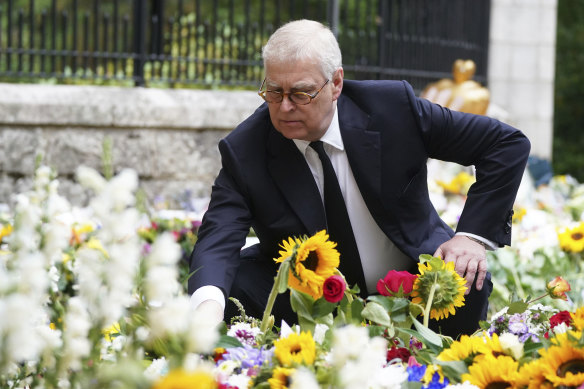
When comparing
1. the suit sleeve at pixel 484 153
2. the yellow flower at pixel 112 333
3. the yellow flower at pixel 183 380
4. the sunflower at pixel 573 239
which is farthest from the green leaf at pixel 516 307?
the sunflower at pixel 573 239

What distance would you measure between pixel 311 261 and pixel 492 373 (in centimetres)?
45

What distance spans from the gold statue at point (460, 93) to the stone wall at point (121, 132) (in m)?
1.76

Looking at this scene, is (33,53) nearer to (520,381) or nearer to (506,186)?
(506,186)

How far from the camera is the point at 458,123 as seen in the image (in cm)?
277

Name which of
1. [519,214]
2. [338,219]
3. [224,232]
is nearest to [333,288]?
[224,232]

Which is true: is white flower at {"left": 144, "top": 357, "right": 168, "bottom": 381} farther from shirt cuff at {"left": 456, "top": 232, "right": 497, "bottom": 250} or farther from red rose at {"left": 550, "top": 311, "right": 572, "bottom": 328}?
shirt cuff at {"left": 456, "top": 232, "right": 497, "bottom": 250}

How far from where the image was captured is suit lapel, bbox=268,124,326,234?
2705mm

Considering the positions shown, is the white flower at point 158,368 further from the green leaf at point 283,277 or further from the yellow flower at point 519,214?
the yellow flower at point 519,214

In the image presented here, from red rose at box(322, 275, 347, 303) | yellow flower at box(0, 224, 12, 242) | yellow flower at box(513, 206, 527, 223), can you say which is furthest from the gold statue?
red rose at box(322, 275, 347, 303)

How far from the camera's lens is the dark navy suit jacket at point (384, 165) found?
2709mm

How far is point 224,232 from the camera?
2.49 metres

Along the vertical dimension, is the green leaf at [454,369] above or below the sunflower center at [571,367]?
below

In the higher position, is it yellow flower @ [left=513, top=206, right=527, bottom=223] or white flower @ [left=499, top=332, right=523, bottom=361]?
white flower @ [left=499, top=332, right=523, bottom=361]

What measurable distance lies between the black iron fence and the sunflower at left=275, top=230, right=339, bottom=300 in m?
3.86
